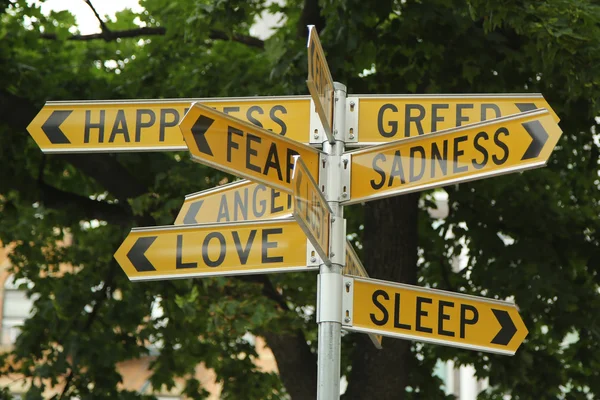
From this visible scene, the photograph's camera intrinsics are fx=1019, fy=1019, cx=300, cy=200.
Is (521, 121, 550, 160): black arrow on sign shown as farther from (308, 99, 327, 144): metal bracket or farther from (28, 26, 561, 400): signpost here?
(308, 99, 327, 144): metal bracket

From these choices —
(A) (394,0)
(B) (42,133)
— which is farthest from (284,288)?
(B) (42,133)

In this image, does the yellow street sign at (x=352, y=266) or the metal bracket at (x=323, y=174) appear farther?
the yellow street sign at (x=352, y=266)

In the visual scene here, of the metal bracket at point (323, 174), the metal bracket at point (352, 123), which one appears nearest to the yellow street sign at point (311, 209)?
the metal bracket at point (323, 174)

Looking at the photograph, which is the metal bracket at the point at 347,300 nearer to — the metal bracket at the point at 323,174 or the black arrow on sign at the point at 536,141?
the metal bracket at the point at 323,174

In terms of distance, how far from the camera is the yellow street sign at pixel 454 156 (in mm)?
3826

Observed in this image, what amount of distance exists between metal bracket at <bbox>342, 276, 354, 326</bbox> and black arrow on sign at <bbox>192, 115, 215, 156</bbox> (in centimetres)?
77

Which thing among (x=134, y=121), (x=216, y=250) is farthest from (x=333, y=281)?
(x=134, y=121)

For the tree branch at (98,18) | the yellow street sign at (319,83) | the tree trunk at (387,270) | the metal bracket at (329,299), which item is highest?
the tree branch at (98,18)

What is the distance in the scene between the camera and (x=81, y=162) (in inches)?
323

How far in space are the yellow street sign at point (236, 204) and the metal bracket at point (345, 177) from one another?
0.90 feet

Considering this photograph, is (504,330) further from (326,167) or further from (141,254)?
(141,254)

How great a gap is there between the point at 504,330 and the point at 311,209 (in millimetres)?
1191

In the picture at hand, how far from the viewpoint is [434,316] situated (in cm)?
417

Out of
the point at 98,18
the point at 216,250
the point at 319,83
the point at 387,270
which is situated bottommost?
the point at 216,250
